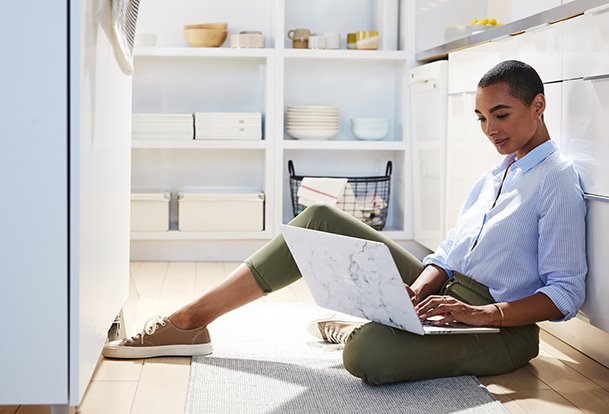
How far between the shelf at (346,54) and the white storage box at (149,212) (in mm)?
911

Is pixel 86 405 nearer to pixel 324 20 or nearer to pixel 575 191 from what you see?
pixel 575 191

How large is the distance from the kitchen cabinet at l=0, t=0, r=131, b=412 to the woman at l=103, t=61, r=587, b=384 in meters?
0.56

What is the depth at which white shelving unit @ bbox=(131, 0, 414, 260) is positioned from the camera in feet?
10.3

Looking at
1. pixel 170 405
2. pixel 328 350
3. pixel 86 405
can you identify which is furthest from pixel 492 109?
pixel 86 405

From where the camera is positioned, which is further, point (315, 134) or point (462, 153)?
point (315, 134)

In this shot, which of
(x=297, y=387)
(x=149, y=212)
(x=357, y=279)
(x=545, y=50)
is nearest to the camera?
(x=357, y=279)

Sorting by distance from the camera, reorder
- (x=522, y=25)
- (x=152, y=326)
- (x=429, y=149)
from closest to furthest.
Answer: (x=152, y=326) < (x=522, y=25) < (x=429, y=149)

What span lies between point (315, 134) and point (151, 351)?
5.60ft

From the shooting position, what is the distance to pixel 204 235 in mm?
→ 3084

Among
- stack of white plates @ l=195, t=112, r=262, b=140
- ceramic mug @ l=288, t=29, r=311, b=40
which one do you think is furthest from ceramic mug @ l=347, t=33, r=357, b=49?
stack of white plates @ l=195, t=112, r=262, b=140

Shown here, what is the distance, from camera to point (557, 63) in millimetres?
1735

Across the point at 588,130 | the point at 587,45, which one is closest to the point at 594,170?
the point at 588,130

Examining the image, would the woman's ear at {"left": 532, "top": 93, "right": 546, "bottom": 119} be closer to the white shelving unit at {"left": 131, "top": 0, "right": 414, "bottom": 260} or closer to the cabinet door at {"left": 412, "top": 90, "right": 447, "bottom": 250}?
the cabinet door at {"left": 412, "top": 90, "right": 447, "bottom": 250}

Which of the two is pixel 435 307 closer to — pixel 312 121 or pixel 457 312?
pixel 457 312
